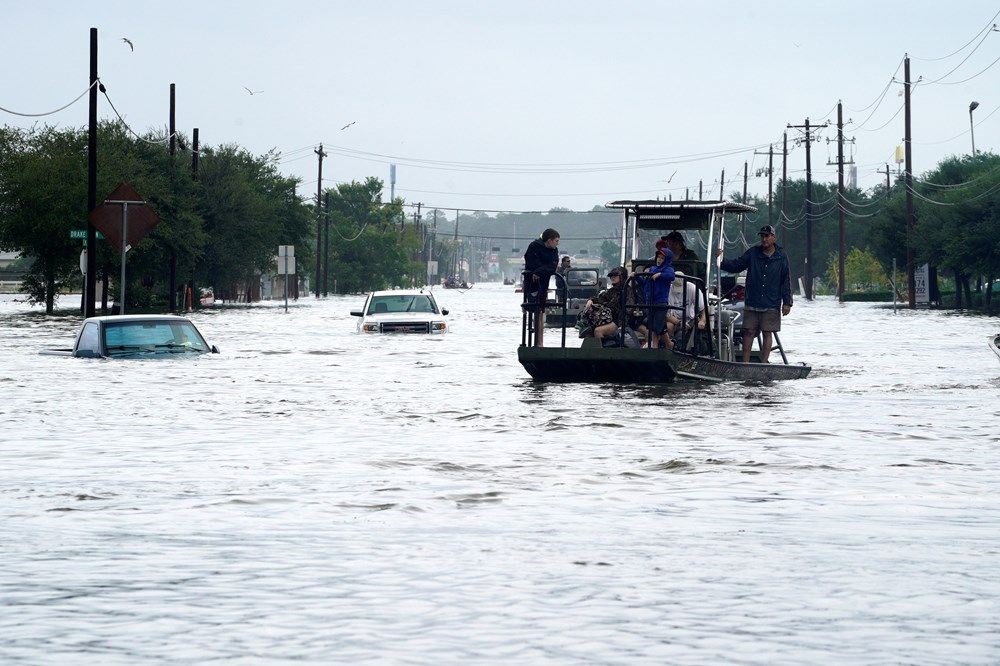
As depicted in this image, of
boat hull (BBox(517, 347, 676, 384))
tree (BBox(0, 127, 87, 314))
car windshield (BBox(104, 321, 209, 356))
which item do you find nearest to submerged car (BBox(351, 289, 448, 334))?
car windshield (BBox(104, 321, 209, 356))

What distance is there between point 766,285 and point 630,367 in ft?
7.81

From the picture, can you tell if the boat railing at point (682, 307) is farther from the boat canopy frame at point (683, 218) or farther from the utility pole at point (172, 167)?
the utility pole at point (172, 167)

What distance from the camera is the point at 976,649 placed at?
21.3 feet

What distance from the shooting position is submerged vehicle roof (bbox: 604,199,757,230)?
22.6 meters

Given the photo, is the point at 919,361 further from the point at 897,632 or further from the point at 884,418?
the point at 897,632

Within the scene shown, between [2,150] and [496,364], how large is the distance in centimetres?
3924

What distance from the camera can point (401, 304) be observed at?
39000 millimetres

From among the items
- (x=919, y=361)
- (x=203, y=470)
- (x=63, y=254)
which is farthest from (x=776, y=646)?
(x=63, y=254)

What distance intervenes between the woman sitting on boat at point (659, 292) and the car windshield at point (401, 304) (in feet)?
54.1

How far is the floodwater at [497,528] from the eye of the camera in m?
6.70

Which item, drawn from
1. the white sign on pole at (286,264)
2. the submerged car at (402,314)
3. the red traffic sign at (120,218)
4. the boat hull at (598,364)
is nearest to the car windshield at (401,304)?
the submerged car at (402,314)

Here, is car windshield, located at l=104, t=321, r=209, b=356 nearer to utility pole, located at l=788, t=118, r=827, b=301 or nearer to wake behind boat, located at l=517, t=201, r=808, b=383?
wake behind boat, located at l=517, t=201, r=808, b=383

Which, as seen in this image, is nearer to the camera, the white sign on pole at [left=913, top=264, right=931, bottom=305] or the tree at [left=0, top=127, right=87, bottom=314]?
the tree at [left=0, top=127, right=87, bottom=314]

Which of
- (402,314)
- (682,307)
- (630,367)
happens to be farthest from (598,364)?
(402,314)
